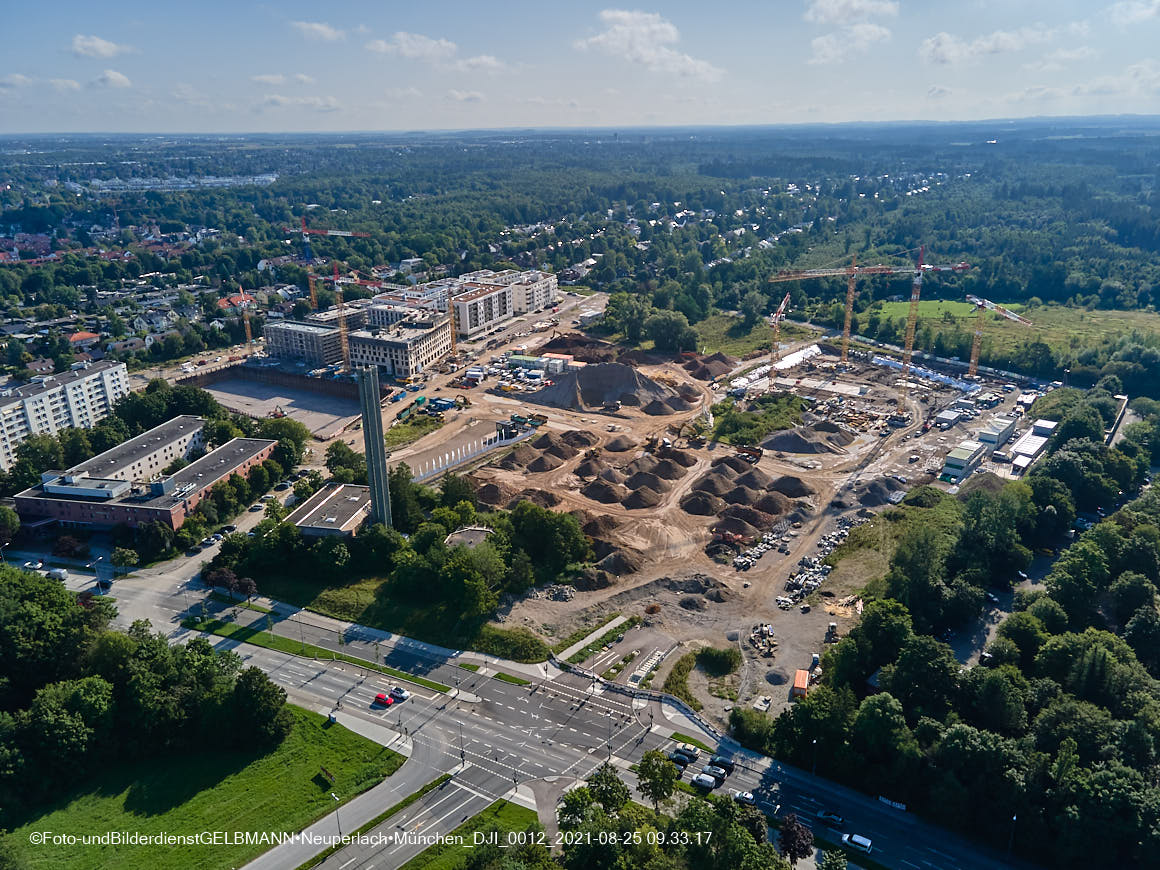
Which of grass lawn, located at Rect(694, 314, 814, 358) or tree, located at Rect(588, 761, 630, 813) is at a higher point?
tree, located at Rect(588, 761, 630, 813)

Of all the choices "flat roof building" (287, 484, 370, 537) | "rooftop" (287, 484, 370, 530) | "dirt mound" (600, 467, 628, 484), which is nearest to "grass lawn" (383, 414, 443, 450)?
"rooftop" (287, 484, 370, 530)

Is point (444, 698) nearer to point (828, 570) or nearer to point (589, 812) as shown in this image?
point (589, 812)

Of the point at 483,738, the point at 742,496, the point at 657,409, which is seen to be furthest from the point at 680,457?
the point at 483,738

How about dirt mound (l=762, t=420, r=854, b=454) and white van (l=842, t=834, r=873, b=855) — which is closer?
white van (l=842, t=834, r=873, b=855)

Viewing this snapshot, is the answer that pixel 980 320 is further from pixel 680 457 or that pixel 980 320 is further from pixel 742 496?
pixel 742 496

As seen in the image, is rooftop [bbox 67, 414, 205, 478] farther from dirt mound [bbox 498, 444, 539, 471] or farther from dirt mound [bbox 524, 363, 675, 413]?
dirt mound [bbox 524, 363, 675, 413]

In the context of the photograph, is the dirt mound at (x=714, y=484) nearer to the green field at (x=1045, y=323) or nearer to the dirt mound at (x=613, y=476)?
the dirt mound at (x=613, y=476)

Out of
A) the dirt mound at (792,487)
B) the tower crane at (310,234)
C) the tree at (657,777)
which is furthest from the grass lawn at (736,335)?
the tower crane at (310,234)

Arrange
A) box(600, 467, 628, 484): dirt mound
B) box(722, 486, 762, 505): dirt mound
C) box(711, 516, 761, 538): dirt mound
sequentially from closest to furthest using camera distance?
box(711, 516, 761, 538): dirt mound < box(722, 486, 762, 505): dirt mound < box(600, 467, 628, 484): dirt mound
